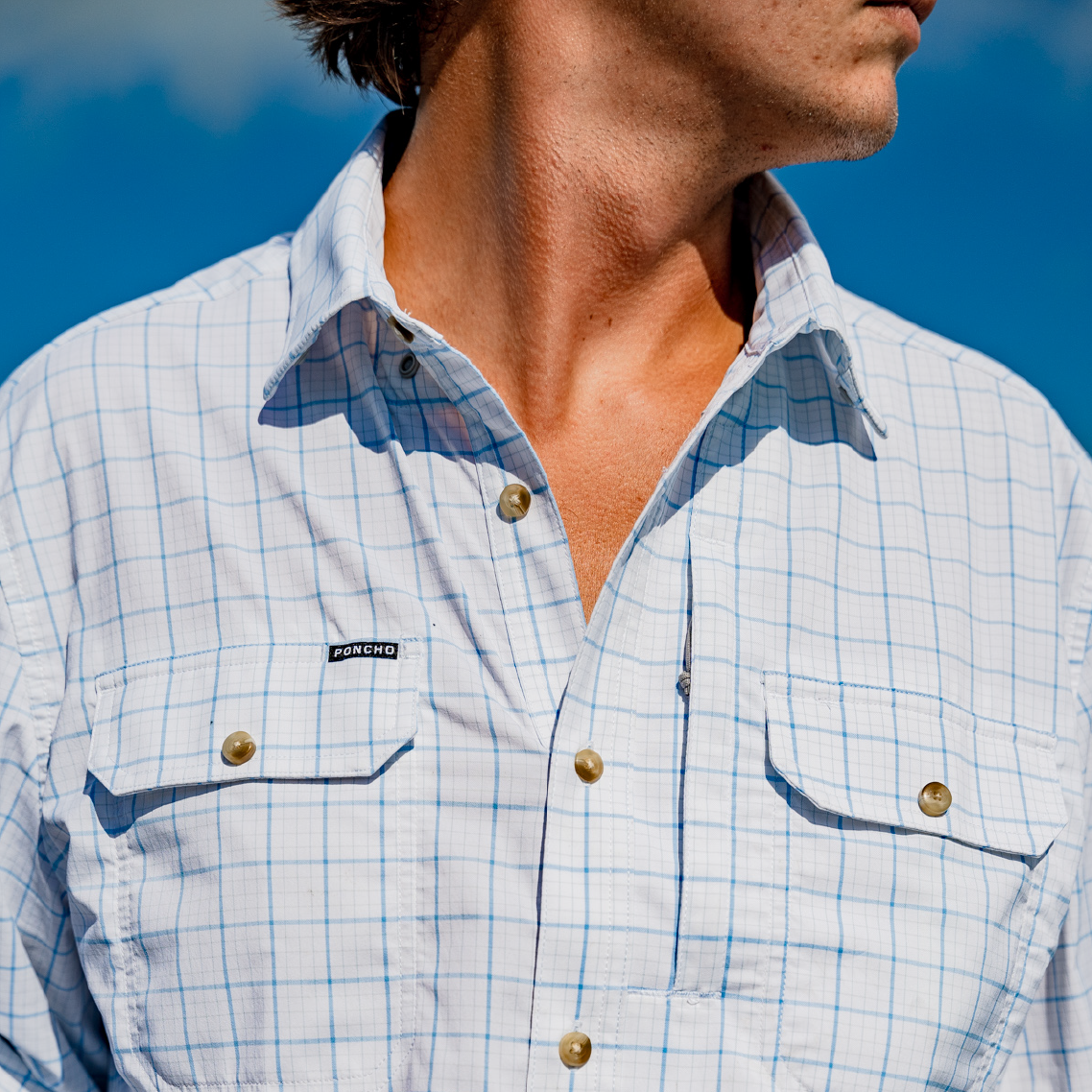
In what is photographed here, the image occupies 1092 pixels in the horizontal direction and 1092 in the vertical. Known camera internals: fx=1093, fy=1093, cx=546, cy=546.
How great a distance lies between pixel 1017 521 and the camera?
1.40 m

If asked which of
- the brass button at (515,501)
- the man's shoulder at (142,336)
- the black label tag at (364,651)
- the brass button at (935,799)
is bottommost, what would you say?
the brass button at (935,799)

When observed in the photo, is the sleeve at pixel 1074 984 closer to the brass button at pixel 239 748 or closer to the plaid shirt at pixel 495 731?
the plaid shirt at pixel 495 731

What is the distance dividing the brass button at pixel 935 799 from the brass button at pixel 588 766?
0.38 metres

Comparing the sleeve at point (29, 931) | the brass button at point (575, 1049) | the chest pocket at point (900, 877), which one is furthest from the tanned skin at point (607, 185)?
the sleeve at point (29, 931)

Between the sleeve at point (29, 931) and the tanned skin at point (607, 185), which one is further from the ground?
the tanned skin at point (607, 185)

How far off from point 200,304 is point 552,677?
685 mm

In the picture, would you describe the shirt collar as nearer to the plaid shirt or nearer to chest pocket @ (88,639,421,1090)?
the plaid shirt

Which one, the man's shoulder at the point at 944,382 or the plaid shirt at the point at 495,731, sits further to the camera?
the man's shoulder at the point at 944,382

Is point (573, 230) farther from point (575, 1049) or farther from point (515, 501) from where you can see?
point (575, 1049)

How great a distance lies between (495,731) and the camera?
3.80ft

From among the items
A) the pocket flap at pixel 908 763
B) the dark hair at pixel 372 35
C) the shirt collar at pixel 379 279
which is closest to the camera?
the pocket flap at pixel 908 763

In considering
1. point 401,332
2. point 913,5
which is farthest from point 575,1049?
point 913,5

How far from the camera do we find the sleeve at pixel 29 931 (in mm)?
1264

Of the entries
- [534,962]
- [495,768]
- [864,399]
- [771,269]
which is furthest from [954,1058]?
[771,269]
